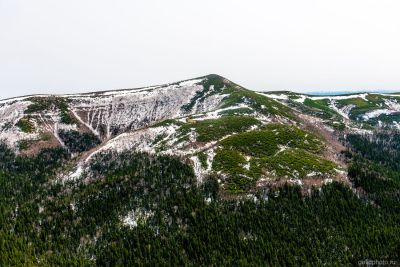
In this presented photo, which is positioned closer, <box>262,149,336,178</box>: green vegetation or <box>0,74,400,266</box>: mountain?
<box>0,74,400,266</box>: mountain

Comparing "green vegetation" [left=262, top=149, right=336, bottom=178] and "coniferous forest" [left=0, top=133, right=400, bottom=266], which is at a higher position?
"green vegetation" [left=262, top=149, right=336, bottom=178]

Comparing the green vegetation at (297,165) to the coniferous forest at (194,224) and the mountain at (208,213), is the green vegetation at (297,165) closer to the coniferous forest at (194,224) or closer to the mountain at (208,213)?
the mountain at (208,213)

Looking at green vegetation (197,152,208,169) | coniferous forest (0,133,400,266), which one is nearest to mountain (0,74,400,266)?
coniferous forest (0,133,400,266)

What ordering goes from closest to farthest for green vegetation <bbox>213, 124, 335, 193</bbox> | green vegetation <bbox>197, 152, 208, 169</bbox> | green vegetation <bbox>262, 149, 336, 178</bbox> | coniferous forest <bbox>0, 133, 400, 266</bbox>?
coniferous forest <bbox>0, 133, 400, 266</bbox> → green vegetation <bbox>213, 124, 335, 193</bbox> → green vegetation <bbox>262, 149, 336, 178</bbox> → green vegetation <bbox>197, 152, 208, 169</bbox>

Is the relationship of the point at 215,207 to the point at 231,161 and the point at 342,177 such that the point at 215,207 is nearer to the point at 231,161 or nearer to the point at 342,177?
the point at 231,161

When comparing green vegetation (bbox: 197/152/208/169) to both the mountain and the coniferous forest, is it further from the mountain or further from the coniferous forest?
the coniferous forest

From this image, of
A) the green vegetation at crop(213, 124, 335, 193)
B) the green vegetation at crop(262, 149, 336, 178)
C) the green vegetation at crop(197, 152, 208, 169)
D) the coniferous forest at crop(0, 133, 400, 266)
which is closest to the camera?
the coniferous forest at crop(0, 133, 400, 266)

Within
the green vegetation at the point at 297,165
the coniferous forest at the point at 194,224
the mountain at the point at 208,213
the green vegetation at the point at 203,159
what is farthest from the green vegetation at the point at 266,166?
the coniferous forest at the point at 194,224

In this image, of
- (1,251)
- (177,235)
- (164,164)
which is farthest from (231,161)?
(1,251)
